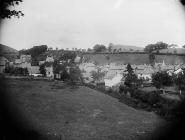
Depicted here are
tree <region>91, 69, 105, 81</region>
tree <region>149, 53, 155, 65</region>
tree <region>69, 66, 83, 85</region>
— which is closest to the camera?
tree <region>69, 66, 83, 85</region>

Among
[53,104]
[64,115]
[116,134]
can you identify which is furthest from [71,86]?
[116,134]

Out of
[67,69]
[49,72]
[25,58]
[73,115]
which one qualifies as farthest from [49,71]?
[73,115]

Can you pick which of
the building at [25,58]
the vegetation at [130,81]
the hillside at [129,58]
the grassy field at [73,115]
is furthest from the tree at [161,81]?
the building at [25,58]

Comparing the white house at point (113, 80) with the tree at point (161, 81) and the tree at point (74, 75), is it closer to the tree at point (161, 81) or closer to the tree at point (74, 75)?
the tree at point (161, 81)

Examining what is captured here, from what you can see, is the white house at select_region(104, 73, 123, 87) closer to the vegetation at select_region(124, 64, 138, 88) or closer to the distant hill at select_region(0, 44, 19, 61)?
the vegetation at select_region(124, 64, 138, 88)

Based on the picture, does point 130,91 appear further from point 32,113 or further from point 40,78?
point 32,113

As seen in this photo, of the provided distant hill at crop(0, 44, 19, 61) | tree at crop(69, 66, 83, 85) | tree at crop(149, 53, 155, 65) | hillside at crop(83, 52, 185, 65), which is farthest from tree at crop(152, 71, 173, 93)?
distant hill at crop(0, 44, 19, 61)

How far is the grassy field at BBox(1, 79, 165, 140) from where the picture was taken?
9.15m

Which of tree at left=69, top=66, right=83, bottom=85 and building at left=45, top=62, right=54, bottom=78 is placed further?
tree at left=69, top=66, right=83, bottom=85

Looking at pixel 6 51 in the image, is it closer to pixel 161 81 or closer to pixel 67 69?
pixel 67 69

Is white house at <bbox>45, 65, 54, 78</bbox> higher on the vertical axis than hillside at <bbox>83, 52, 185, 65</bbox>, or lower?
lower

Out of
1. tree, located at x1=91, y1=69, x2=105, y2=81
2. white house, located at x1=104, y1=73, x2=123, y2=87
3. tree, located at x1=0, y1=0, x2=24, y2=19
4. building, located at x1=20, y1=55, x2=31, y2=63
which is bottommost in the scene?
white house, located at x1=104, y1=73, x2=123, y2=87

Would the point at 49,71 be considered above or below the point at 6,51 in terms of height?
below

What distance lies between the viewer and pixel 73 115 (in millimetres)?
12898
